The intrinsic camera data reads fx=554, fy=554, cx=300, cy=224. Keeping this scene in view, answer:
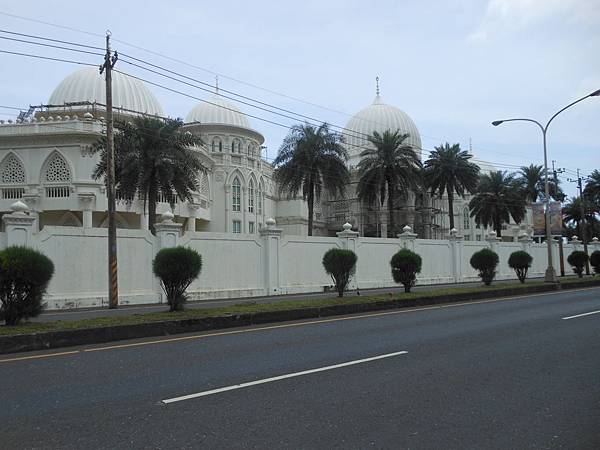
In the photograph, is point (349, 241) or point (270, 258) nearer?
point (270, 258)

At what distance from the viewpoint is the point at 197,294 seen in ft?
66.7

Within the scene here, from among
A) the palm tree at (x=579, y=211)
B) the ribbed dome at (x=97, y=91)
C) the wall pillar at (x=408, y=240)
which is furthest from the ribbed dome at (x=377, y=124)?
the wall pillar at (x=408, y=240)

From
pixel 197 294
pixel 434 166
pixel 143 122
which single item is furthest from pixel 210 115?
pixel 197 294

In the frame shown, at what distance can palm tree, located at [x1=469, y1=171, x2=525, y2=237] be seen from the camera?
5656cm

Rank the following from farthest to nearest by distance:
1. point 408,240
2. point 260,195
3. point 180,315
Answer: point 260,195, point 408,240, point 180,315

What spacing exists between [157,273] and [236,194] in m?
44.5

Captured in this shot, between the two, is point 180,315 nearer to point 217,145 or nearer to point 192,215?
point 192,215

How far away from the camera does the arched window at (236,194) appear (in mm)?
57281

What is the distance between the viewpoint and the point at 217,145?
5916 cm

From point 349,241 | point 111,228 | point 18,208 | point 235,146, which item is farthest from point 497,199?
point 18,208

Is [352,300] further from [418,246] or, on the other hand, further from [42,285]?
[418,246]

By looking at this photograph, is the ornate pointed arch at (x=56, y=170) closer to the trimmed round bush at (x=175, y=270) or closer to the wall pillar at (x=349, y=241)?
the wall pillar at (x=349, y=241)

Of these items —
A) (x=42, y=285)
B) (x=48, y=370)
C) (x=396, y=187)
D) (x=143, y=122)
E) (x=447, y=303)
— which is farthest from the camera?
(x=396, y=187)

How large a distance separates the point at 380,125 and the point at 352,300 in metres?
54.4
